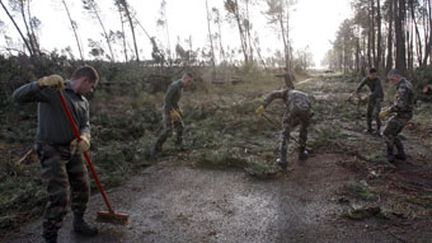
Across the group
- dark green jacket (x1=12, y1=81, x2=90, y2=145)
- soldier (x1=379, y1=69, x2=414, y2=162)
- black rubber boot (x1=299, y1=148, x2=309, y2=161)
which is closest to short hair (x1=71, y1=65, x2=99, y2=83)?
dark green jacket (x1=12, y1=81, x2=90, y2=145)

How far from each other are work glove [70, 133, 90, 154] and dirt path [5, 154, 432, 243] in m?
1.11

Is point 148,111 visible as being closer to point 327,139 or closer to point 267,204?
point 327,139

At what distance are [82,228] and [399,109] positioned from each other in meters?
5.57

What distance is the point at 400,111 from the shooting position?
568 cm

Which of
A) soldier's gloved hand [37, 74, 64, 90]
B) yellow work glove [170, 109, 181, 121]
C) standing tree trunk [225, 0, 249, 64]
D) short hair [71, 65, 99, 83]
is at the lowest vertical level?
yellow work glove [170, 109, 181, 121]

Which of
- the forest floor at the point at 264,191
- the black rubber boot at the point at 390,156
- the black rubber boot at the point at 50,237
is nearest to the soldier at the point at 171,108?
the forest floor at the point at 264,191

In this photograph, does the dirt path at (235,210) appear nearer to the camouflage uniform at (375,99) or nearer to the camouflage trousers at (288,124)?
the camouflage trousers at (288,124)

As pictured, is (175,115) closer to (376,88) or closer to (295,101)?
(295,101)

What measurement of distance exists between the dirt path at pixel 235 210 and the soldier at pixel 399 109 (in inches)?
38.0

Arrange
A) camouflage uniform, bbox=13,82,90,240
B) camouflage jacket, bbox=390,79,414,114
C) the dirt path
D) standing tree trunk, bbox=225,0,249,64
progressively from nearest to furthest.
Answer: camouflage uniform, bbox=13,82,90,240 < the dirt path < camouflage jacket, bbox=390,79,414,114 < standing tree trunk, bbox=225,0,249,64

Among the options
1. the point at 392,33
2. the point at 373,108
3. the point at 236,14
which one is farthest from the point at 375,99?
the point at 236,14

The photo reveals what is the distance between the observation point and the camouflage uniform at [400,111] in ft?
18.4

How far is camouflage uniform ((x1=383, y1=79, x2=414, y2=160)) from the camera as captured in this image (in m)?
5.61

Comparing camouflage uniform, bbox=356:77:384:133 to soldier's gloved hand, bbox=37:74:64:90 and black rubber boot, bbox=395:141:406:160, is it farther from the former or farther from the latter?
soldier's gloved hand, bbox=37:74:64:90
